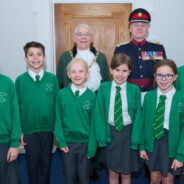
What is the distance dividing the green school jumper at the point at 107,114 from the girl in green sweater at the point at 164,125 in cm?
7

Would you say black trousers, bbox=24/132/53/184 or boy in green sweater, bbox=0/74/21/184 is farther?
black trousers, bbox=24/132/53/184

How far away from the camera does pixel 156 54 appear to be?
2.49 metres

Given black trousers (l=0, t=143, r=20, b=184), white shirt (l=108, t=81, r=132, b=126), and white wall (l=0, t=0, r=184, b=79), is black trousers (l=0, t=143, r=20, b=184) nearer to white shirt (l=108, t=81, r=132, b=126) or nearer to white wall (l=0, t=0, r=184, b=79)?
white shirt (l=108, t=81, r=132, b=126)

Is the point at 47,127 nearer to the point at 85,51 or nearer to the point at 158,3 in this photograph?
the point at 85,51

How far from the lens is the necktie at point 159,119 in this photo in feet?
6.43

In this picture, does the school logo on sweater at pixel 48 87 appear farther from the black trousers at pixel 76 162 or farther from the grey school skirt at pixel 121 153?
the grey school skirt at pixel 121 153

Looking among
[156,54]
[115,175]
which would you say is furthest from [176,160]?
[156,54]

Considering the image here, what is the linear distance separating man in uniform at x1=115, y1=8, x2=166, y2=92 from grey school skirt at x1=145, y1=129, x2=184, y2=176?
61 centimetres

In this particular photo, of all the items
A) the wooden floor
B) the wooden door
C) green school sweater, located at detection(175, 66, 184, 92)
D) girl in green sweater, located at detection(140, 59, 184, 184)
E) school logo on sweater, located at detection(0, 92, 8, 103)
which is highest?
the wooden door

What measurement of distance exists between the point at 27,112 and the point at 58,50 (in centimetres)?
171

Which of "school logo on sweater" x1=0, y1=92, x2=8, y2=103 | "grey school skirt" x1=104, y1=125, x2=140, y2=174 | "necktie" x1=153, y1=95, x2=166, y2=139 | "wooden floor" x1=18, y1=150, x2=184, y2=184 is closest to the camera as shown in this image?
"school logo on sweater" x1=0, y1=92, x2=8, y2=103

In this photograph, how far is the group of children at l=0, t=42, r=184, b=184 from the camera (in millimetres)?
1934

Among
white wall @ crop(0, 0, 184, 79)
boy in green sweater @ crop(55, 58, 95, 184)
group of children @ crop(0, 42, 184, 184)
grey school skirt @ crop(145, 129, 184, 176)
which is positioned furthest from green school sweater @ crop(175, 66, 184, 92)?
white wall @ crop(0, 0, 184, 79)

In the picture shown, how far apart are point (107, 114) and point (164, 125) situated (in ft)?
1.54
